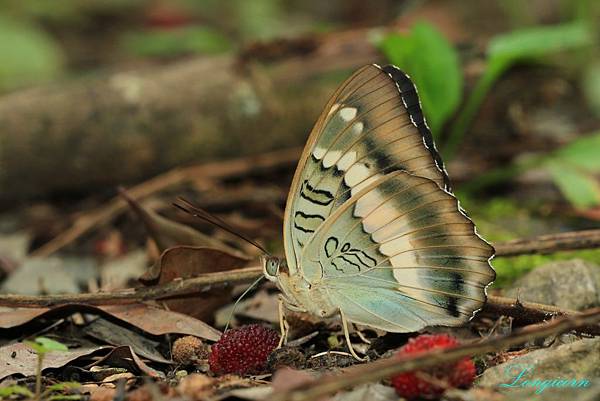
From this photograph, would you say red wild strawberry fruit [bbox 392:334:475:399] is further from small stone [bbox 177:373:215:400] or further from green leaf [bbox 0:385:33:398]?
green leaf [bbox 0:385:33:398]

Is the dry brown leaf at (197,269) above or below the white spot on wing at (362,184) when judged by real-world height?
below

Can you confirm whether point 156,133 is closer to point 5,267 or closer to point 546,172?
point 5,267

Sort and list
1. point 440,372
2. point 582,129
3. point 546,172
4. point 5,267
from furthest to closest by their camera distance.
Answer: point 582,129
point 546,172
point 5,267
point 440,372

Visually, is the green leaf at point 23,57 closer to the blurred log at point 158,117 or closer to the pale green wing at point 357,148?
the blurred log at point 158,117

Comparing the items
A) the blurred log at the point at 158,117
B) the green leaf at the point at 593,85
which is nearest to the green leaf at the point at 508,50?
the blurred log at the point at 158,117

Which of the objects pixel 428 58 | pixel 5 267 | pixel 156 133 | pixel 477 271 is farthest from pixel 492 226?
pixel 5 267
